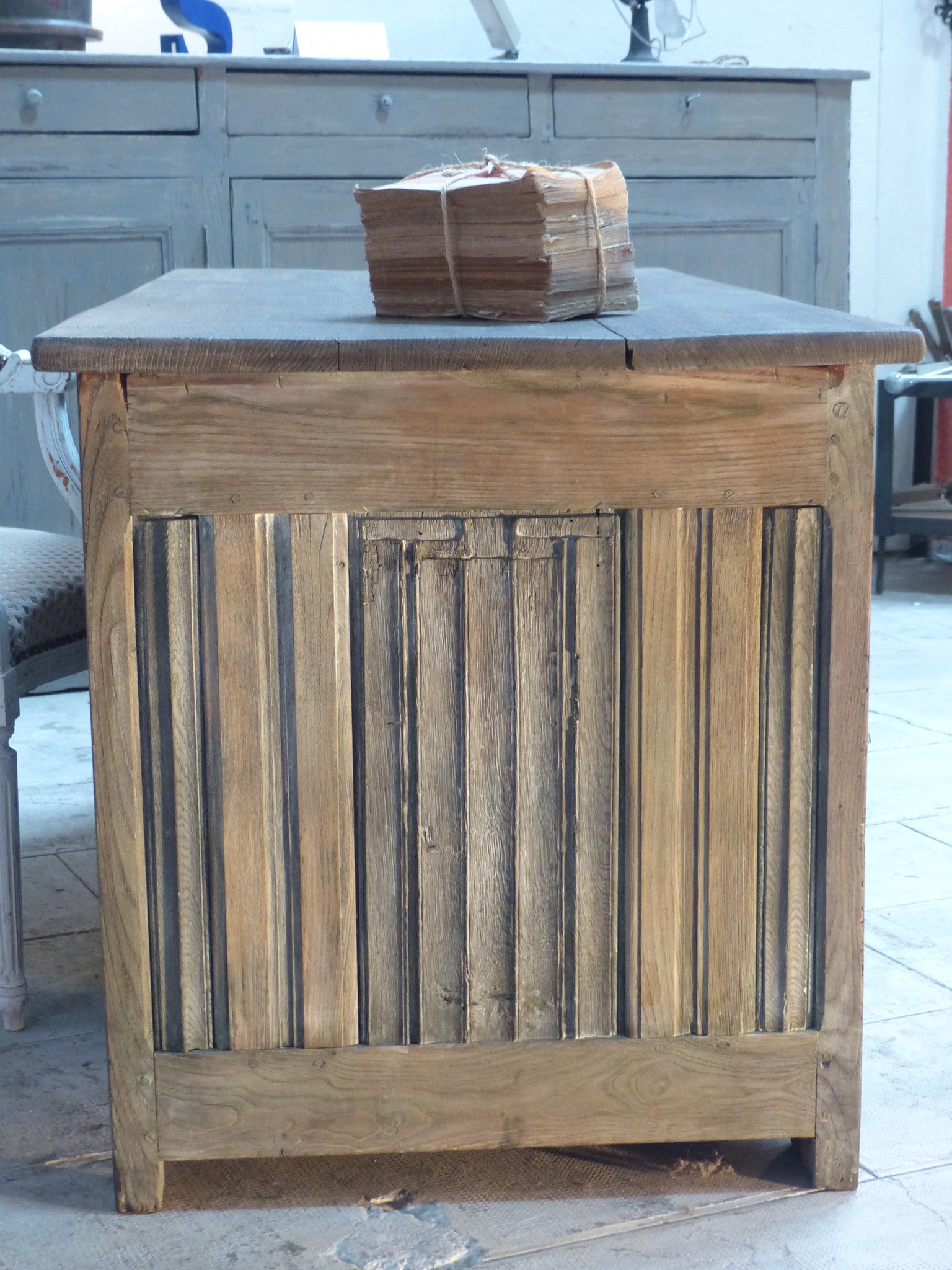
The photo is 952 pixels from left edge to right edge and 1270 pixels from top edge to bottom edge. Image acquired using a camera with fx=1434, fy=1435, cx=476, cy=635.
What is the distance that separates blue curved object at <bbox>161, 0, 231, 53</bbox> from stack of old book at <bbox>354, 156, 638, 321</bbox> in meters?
1.97

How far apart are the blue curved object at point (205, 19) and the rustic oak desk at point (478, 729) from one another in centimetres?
210

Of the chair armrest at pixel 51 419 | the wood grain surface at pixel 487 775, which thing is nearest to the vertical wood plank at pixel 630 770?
the wood grain surface at pixel 487 775

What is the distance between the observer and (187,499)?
1.16 metres

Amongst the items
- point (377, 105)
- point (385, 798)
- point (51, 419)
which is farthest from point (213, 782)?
point (377, 105)

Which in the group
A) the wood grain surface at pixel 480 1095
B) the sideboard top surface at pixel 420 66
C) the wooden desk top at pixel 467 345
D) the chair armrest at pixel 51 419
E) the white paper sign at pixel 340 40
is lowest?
the wood grain surface at pixel 480 1095

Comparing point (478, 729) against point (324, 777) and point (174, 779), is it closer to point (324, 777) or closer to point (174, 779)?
point (324, 777)

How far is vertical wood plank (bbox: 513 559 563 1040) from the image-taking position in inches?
46.8

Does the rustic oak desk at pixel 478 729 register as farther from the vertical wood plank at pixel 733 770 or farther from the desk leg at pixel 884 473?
the desk leg at pixel 884 473

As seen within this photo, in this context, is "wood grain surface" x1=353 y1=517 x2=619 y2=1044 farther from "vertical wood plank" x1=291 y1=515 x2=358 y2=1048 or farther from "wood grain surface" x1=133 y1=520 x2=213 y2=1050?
"wood grain surface" x1=133 y1=520 x2=213 y2=1050

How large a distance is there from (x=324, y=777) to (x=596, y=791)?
230 millimetres

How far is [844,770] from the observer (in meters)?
1.21

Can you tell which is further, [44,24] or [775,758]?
[44,24]

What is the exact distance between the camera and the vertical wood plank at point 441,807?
3.89 ft

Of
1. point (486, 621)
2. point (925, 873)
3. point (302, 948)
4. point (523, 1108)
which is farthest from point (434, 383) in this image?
point (925, 873)
